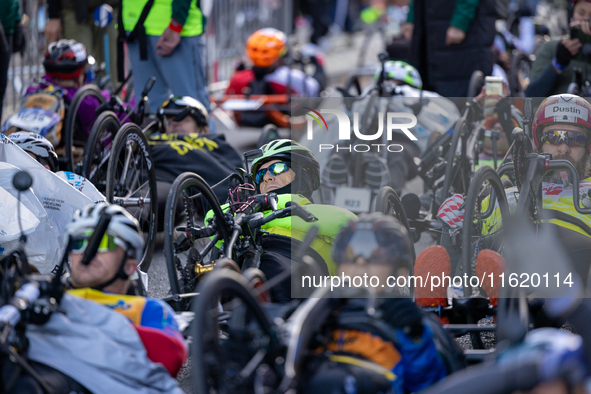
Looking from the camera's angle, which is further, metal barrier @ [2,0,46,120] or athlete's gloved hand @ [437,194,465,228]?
metal barrier @ [2,0,46,120]

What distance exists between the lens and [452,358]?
10.2 feet

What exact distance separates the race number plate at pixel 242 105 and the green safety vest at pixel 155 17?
11.6 feet

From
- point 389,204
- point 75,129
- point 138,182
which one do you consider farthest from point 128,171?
point 389,204

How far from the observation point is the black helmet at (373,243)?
3.02m

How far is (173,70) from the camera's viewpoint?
23.5ft

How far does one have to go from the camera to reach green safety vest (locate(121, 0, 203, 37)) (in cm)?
707

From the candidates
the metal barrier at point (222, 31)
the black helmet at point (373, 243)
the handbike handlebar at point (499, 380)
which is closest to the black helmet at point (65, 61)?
the metal barrier at point (222, 31)

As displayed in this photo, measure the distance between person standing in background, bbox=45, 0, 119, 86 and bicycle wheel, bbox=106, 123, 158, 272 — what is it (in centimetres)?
313

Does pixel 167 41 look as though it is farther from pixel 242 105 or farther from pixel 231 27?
pixel 231 27

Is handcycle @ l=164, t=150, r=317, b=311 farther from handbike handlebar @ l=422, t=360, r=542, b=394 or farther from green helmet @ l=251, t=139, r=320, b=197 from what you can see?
handbike handlebar @ l=422, t=360, r=542, b=394

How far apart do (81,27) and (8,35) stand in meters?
1.11

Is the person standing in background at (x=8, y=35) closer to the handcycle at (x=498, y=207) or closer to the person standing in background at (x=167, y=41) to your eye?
the person standing in background at (x=167, y=41)

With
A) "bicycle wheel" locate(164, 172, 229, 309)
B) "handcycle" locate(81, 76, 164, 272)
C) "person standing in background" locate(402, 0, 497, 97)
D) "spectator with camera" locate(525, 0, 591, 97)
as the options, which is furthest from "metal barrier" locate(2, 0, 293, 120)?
"bicycle wheel" locate(164, 172, 229, 309)

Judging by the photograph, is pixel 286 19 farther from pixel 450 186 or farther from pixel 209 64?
pixel 450 186
